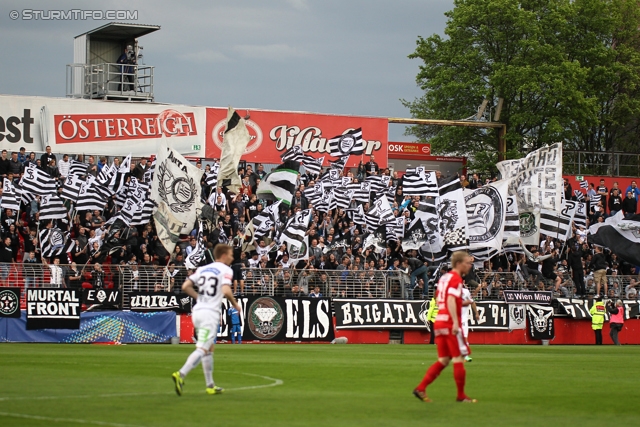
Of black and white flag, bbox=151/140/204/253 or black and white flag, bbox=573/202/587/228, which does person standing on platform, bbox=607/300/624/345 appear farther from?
black and white flag, bbox=151/140/204/253

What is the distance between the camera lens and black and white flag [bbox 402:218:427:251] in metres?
35.9

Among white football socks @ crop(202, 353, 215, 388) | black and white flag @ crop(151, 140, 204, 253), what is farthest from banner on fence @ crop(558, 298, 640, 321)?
white football socks @ crop(202, 353, 215, 388)

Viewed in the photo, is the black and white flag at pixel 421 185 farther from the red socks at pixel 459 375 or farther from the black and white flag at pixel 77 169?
the red socks at pixel 459 375

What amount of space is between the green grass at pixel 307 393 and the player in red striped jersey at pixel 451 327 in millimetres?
465

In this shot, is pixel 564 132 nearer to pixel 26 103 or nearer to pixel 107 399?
pixel 26 103

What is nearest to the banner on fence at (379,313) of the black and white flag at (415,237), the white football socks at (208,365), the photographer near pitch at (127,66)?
the black and white flag at (415,237)

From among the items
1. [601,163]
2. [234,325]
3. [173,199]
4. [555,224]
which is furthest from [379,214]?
[601,163]

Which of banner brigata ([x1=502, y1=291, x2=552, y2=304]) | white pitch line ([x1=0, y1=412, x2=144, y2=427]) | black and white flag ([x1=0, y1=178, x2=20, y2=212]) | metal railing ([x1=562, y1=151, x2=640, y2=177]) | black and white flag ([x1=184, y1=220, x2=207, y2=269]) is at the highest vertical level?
metal railing ([x1=562, y1=151, x2=640, y2=177])

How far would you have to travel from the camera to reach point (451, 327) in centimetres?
1298

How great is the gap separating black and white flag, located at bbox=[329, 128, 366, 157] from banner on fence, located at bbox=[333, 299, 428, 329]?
9916 mm

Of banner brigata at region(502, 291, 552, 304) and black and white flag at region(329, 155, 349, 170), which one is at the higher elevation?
black and white flag at region(329, 155, 349, 170)

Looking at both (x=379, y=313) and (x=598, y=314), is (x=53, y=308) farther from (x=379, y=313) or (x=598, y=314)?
(x=598, y=314)

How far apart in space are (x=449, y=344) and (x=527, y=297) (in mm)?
27025

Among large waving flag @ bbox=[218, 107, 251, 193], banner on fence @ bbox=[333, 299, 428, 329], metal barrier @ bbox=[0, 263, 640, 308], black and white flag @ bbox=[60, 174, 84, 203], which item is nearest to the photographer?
metal barrier @ bbox=[0, 263, 640, 308]
